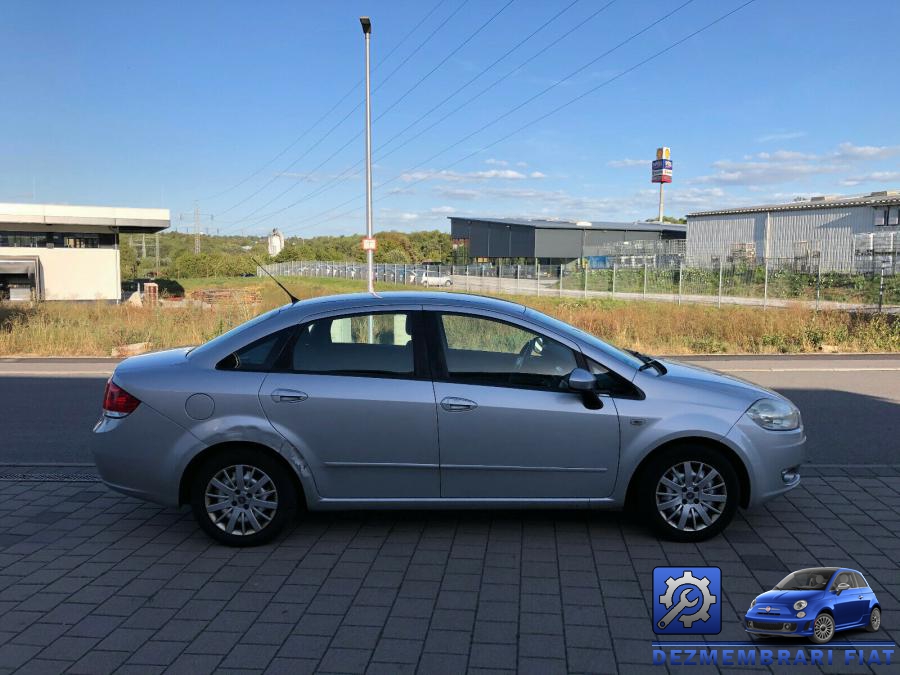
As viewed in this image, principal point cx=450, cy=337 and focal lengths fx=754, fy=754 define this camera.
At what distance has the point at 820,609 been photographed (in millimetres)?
3598

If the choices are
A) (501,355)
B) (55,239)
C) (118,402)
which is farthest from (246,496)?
(55,239)

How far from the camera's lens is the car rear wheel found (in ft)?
11.6

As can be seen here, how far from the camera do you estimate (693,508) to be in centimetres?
472

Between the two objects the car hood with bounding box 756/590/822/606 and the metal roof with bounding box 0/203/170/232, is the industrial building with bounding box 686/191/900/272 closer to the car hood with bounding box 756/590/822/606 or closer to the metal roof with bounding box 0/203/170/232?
the metal roof with bounding box 0/203/170/232

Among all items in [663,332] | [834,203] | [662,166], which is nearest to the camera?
[663,332]

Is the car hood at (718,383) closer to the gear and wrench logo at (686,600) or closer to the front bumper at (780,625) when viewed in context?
the gear and wrench logo at (686,600)

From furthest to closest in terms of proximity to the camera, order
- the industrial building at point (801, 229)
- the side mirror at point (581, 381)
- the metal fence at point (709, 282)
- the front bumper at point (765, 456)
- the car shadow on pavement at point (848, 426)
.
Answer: the industrial building at point (801, 229)
the metal fence at point (709, 282)
the car shadow on pavement at point (848, 426)
the front bumper at point (765, 456)
the side mirror at point (581, 381)

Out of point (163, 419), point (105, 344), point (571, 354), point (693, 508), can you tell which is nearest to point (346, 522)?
point (163, 419)

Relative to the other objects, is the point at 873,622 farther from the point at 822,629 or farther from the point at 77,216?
the point at 77,216

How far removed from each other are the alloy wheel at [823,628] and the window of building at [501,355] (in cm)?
190

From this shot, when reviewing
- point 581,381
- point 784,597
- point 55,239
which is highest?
point 55,239

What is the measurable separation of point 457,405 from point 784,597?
2.05m

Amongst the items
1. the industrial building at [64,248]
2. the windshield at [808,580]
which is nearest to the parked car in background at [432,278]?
the industrial building at [64,248]

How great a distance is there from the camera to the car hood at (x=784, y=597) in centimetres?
370
